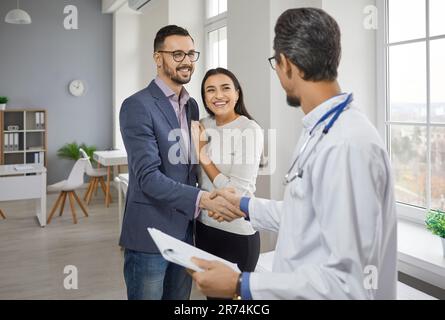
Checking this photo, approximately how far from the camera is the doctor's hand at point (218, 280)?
1.02 metres

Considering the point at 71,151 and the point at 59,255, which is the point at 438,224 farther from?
the point at 71,151

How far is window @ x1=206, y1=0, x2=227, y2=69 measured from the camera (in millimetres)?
4922

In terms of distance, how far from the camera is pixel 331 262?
0.88m

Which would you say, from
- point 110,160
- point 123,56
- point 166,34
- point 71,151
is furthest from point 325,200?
point 123,56

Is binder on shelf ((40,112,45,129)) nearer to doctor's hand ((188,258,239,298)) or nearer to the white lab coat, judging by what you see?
doctor's hand ((188,258,239,298))

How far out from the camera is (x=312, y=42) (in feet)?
3.25

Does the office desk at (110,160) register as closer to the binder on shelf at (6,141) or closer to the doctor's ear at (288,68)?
the binder on shelf at (6,141)

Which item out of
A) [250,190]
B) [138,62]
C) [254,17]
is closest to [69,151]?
[138,62]

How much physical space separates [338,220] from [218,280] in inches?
13.8

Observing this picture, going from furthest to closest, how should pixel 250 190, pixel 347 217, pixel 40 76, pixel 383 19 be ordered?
pixel 40 76
pixel 383 19
pixel 250 190
pixel 347 217

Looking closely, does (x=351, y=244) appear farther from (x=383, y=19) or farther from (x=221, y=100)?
(x=383, y=19)

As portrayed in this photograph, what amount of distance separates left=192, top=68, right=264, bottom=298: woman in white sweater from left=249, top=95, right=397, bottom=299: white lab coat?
1.01m

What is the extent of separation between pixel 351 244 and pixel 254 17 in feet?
7.43

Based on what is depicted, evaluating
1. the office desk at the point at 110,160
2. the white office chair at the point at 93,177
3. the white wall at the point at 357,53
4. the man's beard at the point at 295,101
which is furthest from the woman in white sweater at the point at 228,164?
the white office chair at the point at 93,177
